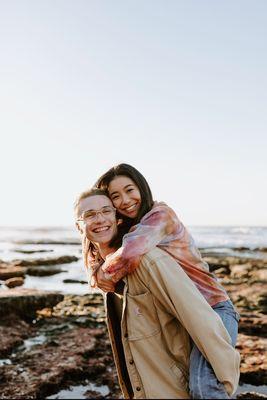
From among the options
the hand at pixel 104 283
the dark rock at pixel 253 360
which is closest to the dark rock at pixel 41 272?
the dark rock at pixel 253 360

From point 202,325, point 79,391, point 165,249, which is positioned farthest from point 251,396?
point 202,325

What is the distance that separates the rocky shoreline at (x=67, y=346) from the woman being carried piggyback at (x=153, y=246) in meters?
5.15

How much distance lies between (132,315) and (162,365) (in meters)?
0.39

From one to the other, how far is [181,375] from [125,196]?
165 cm

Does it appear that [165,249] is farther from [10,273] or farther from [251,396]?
[10,273]

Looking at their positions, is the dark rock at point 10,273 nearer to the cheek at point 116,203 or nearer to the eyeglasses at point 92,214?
the cheek at point 116,203

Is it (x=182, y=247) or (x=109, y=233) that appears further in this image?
(x=109, y=233)

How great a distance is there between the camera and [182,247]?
3412 mm

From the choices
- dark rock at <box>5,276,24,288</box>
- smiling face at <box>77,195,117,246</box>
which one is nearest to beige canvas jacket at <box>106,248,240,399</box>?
smiling face at <box>77,195,117,246</box>

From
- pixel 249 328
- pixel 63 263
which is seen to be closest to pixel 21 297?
pixel 249 328

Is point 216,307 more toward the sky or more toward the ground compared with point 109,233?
more toward the ground

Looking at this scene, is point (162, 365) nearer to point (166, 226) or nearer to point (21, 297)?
point (166, 226)

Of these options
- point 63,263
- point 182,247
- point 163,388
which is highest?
point 182,247

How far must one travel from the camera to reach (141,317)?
10.0ft
